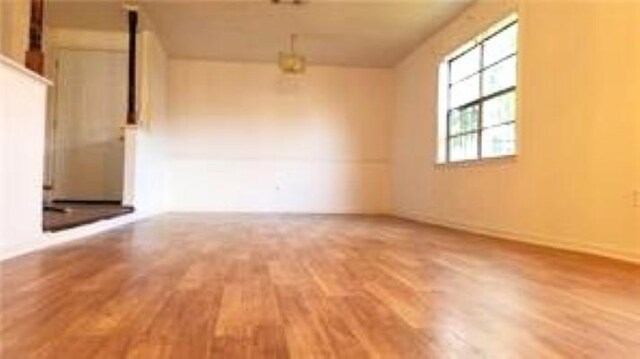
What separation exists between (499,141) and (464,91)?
3.89 feet

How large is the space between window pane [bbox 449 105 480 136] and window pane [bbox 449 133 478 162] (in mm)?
83

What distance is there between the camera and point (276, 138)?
31.1 ft

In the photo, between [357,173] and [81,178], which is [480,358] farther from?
[357,173]

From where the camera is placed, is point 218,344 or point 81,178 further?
point 81,178

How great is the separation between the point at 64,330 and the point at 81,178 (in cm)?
677

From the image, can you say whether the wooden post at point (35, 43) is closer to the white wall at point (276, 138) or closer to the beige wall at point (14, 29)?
the beige wall at point (14, 29)

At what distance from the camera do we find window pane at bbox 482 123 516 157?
5293mm

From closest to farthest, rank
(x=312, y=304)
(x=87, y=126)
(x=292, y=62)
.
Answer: (x=312, y=304) < (x=292, y=62) < (x=87, y=126)

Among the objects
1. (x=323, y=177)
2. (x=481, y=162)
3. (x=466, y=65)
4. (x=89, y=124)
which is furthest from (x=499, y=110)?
(x=89, y=124)

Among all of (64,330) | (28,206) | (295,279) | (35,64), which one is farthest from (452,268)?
(35,64)

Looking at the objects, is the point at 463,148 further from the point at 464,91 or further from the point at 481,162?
the point at 481,162

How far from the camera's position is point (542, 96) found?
4.66 metres

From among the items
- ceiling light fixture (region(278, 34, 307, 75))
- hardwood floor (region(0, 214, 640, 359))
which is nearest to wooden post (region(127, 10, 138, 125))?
ceiling light fixture (region(278, 34, 307, 75))

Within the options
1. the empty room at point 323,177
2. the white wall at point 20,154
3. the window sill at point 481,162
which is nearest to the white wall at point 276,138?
the empty room at point 323,177
